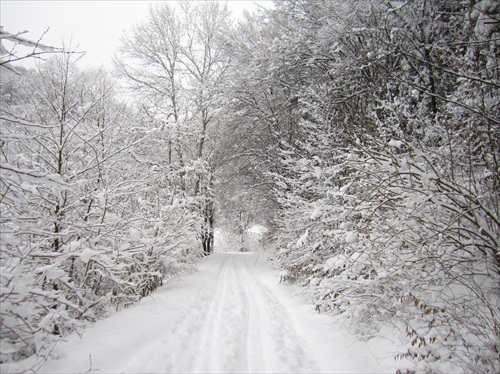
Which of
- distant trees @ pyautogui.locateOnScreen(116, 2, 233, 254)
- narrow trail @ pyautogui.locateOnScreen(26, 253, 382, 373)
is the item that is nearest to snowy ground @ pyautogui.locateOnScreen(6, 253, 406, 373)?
narrow trail @ pyautogui.locateOnScreen(26, 253, 382, 373)

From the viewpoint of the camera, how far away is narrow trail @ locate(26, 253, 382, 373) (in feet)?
9.52

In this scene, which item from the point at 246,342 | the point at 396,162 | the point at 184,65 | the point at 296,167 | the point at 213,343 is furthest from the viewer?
the point at 184,65

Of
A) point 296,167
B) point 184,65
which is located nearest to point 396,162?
point 296,167

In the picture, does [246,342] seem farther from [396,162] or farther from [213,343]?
[396,162]

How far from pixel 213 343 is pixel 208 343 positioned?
0.26ft

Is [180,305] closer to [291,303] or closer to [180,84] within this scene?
[291,303]

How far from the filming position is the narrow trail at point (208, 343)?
9.52 feet

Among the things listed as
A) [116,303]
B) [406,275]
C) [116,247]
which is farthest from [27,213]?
[406,275]

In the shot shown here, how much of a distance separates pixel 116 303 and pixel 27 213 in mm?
2479

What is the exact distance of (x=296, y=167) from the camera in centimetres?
749

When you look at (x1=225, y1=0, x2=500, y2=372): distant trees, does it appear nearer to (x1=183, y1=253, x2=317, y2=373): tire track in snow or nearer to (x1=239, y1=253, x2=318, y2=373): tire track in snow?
(x1=239, y1=253, x2=318, y2=373): tire track in snow

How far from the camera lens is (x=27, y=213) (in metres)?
3.71

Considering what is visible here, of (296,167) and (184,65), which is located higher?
(184,65)

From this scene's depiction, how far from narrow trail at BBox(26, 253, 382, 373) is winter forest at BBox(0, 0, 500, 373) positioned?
1.17 ft
